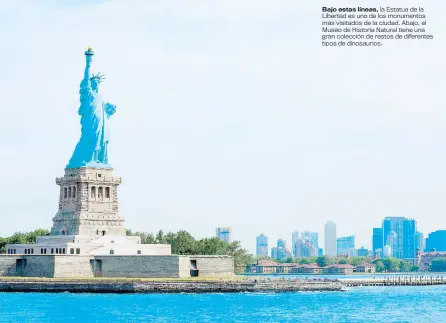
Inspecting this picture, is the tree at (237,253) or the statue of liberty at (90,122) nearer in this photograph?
the statue of liberty at (90,122)

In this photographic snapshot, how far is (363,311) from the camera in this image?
74.9 metres

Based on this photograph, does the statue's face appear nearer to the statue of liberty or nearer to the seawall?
the statue of liberty

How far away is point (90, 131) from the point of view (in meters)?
96.6

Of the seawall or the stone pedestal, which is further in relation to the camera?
the stone pedestal

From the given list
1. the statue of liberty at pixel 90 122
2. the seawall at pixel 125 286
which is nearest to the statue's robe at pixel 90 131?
the statue of liberty at pixel 90 122

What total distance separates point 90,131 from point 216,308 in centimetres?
2854

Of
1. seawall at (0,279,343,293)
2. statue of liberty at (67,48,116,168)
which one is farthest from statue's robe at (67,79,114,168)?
seawall at (0,279,343,293)

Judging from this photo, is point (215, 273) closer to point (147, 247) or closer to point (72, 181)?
point (147, 247)

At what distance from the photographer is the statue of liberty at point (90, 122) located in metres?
96.4

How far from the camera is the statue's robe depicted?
9638 cm

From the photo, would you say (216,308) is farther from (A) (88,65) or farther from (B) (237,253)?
(B) (237,253)

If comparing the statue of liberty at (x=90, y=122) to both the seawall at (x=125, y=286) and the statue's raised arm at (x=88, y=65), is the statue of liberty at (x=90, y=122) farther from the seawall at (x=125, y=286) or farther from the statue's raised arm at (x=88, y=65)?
the seawall at (x=125, y=286)

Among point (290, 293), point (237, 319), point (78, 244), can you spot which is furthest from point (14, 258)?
point (237, 319)

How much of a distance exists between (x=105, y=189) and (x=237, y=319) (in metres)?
32.7
